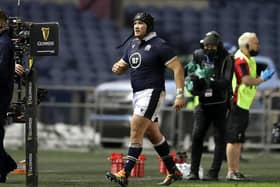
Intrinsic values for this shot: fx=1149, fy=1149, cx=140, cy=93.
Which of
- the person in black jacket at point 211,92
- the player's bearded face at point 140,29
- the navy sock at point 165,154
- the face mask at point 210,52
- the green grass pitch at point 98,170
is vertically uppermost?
the player's bearded face at point 140,29

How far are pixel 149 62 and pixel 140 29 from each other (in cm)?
39

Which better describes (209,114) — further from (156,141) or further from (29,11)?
(29,11)

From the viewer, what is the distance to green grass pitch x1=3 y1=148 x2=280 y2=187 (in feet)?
43.1

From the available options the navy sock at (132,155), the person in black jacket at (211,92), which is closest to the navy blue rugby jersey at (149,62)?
the navy sock at (132,155)

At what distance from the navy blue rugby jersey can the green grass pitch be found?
3.91ft

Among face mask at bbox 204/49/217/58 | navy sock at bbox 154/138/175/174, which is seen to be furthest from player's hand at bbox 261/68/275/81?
navy sock at bbox 154/138/175/174

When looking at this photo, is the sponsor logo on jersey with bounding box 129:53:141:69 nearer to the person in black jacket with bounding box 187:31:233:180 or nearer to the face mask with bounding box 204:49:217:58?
the person in black jacket with bounding box 187:31:233:180

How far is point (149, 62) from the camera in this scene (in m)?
12.5

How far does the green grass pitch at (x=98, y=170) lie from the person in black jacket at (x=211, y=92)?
443 millimetres

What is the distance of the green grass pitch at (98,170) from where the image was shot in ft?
43.1

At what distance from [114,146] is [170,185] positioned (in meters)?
12.5

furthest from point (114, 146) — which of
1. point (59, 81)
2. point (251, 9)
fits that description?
point (251, 9)

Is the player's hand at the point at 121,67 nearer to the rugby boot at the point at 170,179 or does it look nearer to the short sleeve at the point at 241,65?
the rugby boot at the point at 170,179

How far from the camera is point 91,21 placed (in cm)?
3916
